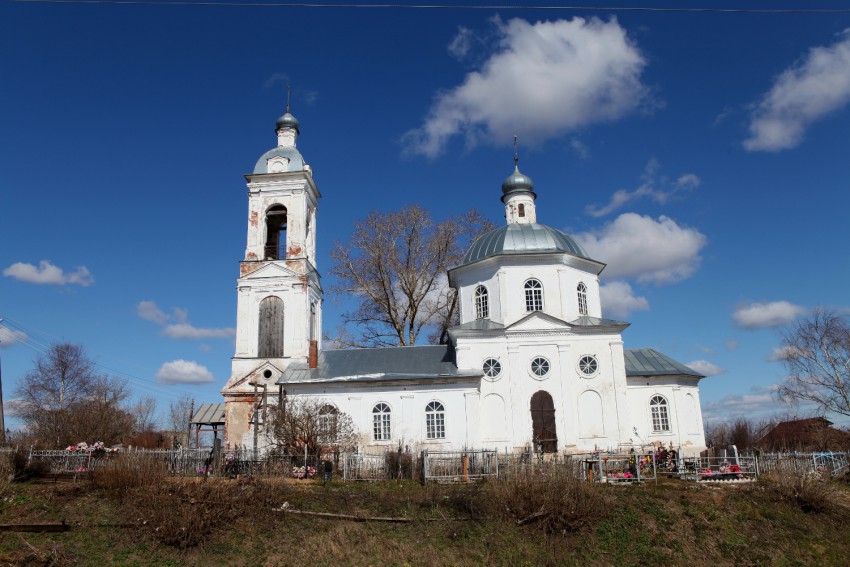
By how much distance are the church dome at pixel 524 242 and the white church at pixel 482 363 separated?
66mm

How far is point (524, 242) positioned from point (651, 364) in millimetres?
7485

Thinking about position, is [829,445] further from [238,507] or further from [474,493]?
[238,507]

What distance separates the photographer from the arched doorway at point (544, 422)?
24.7 meters

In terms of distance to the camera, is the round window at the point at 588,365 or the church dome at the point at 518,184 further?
the church dome at the point at 518,184

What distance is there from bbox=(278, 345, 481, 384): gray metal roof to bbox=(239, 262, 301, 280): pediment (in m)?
3.87

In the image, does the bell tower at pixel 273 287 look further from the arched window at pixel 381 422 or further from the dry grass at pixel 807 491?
the dry grass at pixel 807 491

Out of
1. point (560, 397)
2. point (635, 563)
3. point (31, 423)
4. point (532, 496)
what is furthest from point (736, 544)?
point (31, 423)

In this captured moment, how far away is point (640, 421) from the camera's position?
26.2 m

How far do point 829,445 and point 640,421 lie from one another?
1226cm

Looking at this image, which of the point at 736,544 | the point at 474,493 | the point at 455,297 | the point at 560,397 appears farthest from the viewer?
the point at 455,297

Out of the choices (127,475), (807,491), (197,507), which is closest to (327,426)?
(127,475)

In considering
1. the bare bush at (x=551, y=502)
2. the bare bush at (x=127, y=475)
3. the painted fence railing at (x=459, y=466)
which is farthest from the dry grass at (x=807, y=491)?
the bare bush at (x=127, y=475)

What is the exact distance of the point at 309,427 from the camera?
22.0 meters

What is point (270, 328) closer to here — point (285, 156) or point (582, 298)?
point (285, 156)
